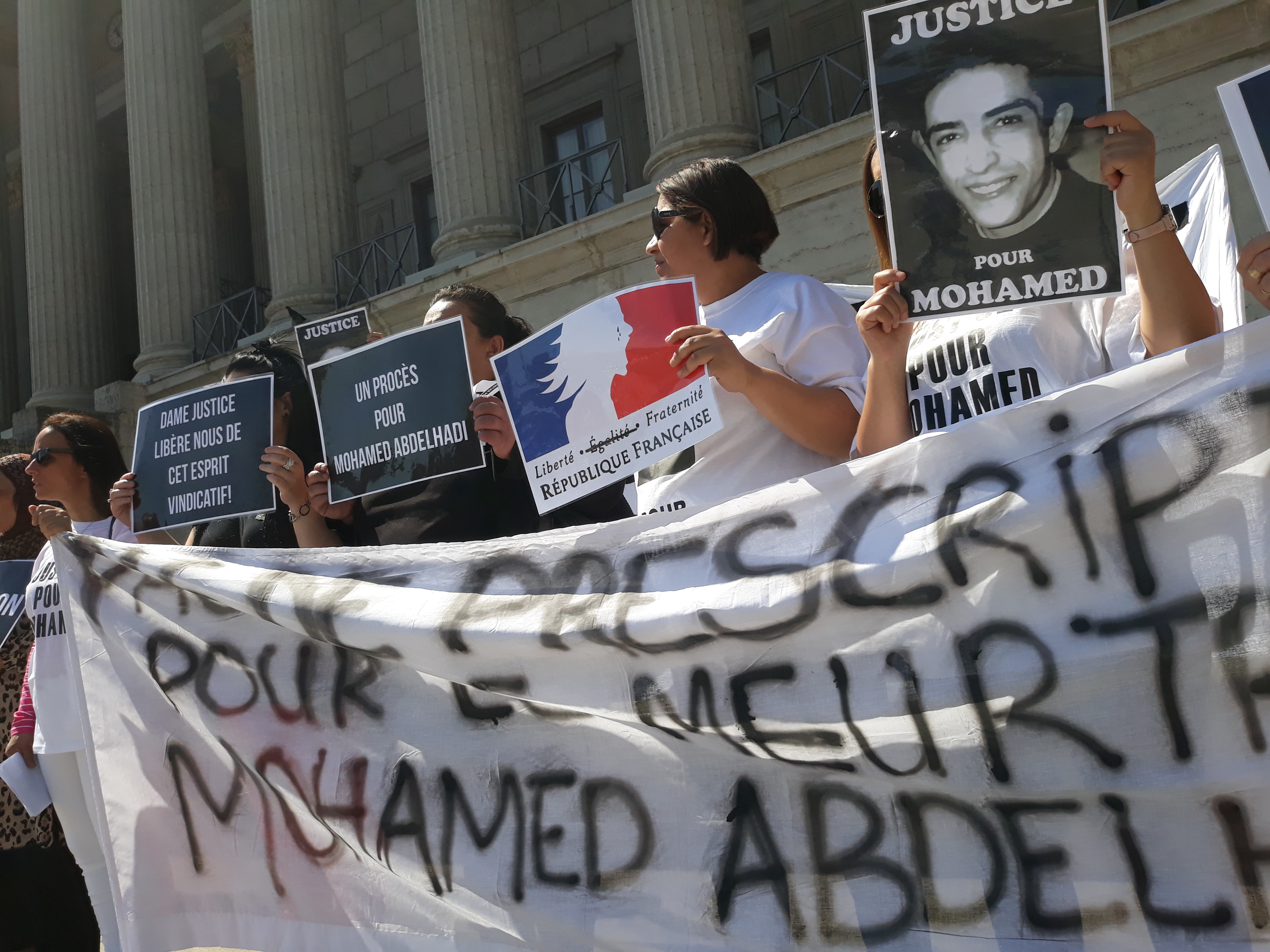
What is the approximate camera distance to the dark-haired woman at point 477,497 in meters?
3.32

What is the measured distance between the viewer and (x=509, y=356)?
2928 mm

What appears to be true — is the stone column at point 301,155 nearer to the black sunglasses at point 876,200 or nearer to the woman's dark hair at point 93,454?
the woman's dark hair at point 93,454

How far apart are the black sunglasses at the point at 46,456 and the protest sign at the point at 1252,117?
4045 mm

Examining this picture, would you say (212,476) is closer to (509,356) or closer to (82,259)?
(509,356)

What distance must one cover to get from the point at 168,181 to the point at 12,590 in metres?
12.7

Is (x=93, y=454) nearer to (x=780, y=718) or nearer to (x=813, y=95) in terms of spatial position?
(x=780, y=718)

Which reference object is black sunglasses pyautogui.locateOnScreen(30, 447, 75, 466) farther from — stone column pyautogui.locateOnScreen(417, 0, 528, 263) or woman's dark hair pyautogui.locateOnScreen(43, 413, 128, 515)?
stone column pyautogui.locateOnScreen(417, 0, 528, 263)

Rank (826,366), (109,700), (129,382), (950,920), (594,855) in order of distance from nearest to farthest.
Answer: (950,920)
(594,855)
(826,366)
(109,700)
(129,382)

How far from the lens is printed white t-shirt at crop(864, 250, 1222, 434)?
241 centimetres

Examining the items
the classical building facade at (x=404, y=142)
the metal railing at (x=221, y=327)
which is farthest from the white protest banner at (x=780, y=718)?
the metal railing at (x=221, y=327)

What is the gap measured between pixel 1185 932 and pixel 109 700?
269cm

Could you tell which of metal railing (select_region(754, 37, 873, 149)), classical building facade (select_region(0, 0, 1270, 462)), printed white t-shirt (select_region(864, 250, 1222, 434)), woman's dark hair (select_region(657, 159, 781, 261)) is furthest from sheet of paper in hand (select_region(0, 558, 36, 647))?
metal railing (select_region(754, 37, 873, 149))

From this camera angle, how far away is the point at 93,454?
15.0 ft

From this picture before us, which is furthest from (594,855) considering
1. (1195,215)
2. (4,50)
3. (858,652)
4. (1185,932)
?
(4,50)
